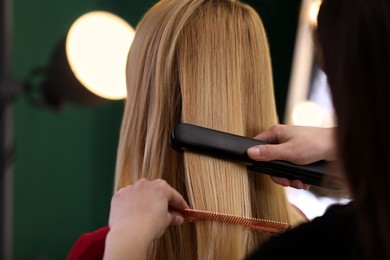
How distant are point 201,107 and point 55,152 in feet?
3.57

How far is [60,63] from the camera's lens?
1227mm

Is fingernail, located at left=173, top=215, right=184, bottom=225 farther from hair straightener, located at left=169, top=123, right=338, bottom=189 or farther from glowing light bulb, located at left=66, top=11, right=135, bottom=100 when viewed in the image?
glowing light bulb, located at left=66, top=11, right=135, bottom=100

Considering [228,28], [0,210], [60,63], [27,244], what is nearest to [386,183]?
[228,28]

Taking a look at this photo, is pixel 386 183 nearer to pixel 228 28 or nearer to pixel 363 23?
pixel 363 23

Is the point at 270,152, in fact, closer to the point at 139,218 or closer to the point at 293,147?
the point at 293,147

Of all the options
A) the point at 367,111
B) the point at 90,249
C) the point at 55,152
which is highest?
the point at 55,152

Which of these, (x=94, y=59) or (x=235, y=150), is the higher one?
(x=94, y=59)

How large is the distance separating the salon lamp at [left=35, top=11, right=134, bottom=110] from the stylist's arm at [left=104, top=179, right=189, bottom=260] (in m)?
0.56

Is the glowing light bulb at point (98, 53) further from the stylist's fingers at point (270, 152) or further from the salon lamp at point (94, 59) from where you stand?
the stylist's fingers at point (270, 152)

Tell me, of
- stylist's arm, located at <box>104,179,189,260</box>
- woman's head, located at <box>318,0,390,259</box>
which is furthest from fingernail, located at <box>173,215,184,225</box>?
woman's head, located at <box>318,0,390,259</box>

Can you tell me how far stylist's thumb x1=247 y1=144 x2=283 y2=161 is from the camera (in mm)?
696

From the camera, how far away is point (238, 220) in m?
0.71

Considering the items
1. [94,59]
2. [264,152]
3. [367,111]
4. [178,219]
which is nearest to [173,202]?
[178,219]

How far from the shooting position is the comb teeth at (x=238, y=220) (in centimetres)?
69
